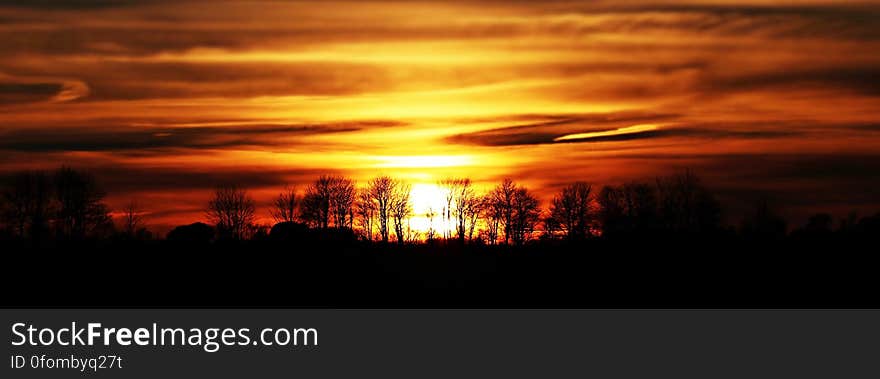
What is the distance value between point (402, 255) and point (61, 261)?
23200 millimetres

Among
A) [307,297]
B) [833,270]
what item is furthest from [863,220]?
[307,297]

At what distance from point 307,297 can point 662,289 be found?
2051 centimetres

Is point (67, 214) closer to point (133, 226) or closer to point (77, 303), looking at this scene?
point (133, 226)

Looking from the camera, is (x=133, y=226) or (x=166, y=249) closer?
(x=166, y=249)

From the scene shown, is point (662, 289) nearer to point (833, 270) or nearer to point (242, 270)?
point (833, 270)

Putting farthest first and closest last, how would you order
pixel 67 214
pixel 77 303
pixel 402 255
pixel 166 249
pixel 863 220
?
pixel 67 214
pixel 863 220
pixel 402 255
pixel 166 249
pixel 77 303

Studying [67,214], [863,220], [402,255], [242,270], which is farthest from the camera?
[67,214]

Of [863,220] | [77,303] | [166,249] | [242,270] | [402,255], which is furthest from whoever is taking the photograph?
[863,220]

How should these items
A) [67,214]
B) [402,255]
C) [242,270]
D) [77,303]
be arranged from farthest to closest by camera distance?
[67,214] < [402,255] < [242,270] < [77,303]

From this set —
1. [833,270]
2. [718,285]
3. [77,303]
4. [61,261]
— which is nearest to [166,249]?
[61,261]

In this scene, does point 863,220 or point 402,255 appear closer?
point 402,255

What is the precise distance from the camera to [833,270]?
63.8 m

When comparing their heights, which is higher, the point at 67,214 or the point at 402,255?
the point at 67,214

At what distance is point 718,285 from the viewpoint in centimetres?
6350
